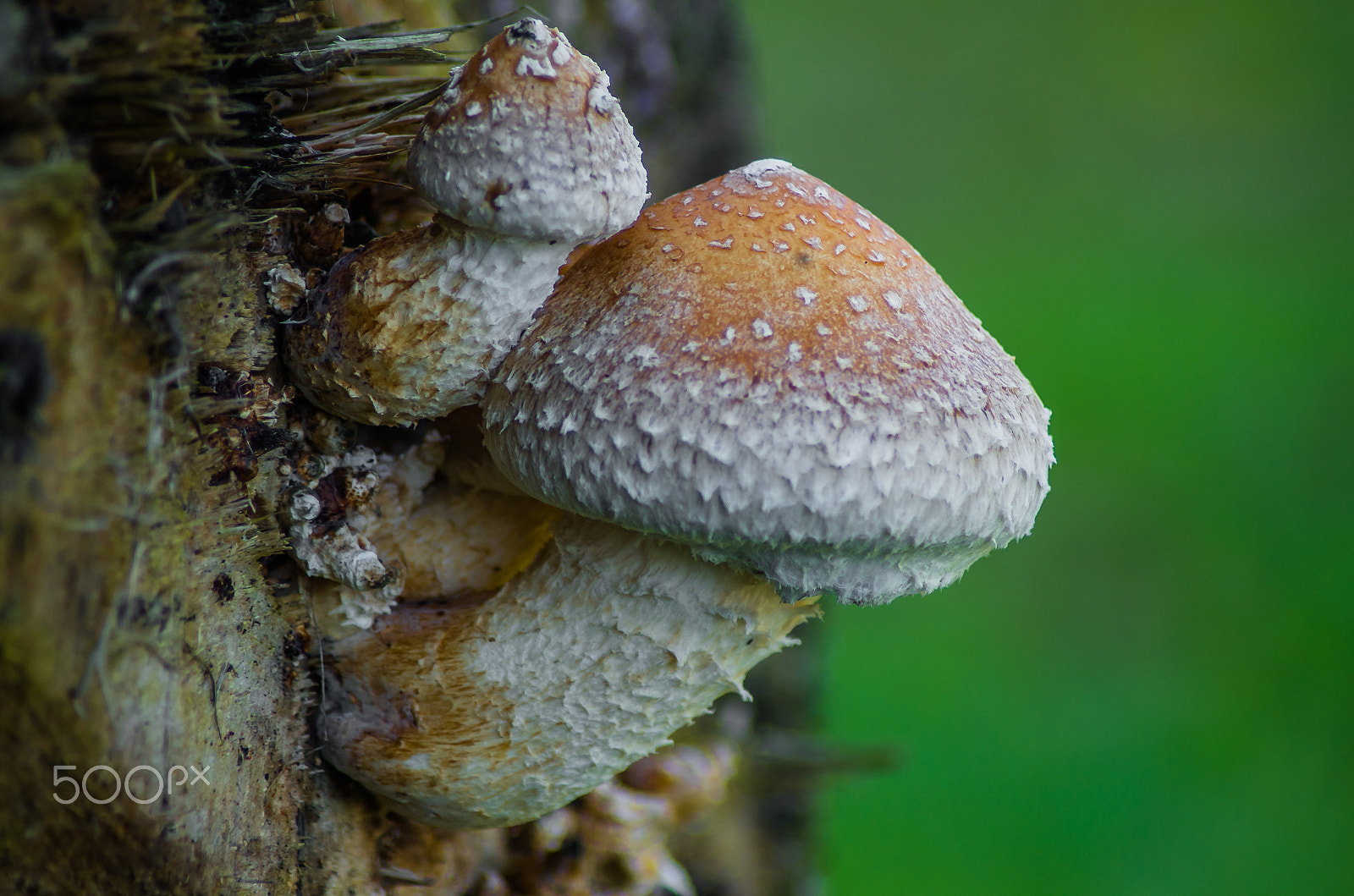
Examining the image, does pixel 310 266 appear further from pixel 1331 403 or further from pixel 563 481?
pixel 1331 403

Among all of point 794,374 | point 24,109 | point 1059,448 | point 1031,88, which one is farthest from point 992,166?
point 24,109

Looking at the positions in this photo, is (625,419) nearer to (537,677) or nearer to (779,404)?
(779,404)

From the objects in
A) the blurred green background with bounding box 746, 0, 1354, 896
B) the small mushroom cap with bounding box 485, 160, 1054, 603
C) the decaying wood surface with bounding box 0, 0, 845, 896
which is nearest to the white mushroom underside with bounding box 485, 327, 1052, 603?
the small mushroom cap with bounding box 485, 160, 1054, 603

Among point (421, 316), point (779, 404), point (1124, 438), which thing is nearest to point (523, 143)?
point (421, 316)

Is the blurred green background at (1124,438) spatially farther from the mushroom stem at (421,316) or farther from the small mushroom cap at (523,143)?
the small mushroom cap at (523,143)

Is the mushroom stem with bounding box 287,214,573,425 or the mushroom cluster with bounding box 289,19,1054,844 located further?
the mushroom stem with bounding box 287,214,573,425

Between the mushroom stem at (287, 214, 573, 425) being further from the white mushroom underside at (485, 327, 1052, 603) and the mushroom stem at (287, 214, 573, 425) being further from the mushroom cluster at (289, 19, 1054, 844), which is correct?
the white mushroom underside at (485, 327, 1052, 603)

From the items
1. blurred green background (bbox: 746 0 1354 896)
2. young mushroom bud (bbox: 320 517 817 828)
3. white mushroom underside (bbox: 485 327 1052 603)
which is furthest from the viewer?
blurred green background (bbox: 746 0 1354 896)
